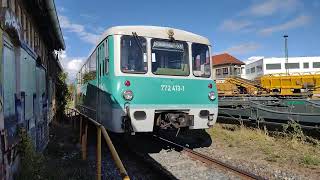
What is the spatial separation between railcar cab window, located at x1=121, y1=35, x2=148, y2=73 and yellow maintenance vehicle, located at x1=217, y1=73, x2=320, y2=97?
799 inches

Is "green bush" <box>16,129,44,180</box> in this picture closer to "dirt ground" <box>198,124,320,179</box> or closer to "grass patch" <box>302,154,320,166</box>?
"dirt ground" <box>198,124,320,179</box>

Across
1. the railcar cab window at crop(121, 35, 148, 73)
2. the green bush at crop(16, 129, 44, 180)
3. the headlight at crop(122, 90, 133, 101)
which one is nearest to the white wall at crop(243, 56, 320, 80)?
the railcar cab window at crop(121, 35, 148, 73)

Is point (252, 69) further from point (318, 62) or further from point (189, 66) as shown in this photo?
point (189, 66)

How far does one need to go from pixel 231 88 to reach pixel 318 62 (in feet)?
151

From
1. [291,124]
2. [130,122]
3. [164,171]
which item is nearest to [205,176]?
[164,171]

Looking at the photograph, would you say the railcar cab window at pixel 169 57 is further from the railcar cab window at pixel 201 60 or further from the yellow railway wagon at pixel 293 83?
the yellow railway wagon at pixel 293 83

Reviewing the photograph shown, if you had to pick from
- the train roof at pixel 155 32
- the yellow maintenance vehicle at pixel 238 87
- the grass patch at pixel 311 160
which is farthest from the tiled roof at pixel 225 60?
the grass patch at pixel 311 160

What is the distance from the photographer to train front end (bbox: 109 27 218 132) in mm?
8148

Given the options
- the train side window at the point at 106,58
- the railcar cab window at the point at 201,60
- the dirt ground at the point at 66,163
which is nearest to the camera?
the dirt ground at the point at 66,163

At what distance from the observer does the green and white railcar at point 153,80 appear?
8133 millimetres

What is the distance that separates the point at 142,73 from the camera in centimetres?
841

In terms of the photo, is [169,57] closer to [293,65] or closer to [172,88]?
[172,88]

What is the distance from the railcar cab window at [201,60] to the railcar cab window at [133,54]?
1.38m

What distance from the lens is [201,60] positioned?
9.34m
